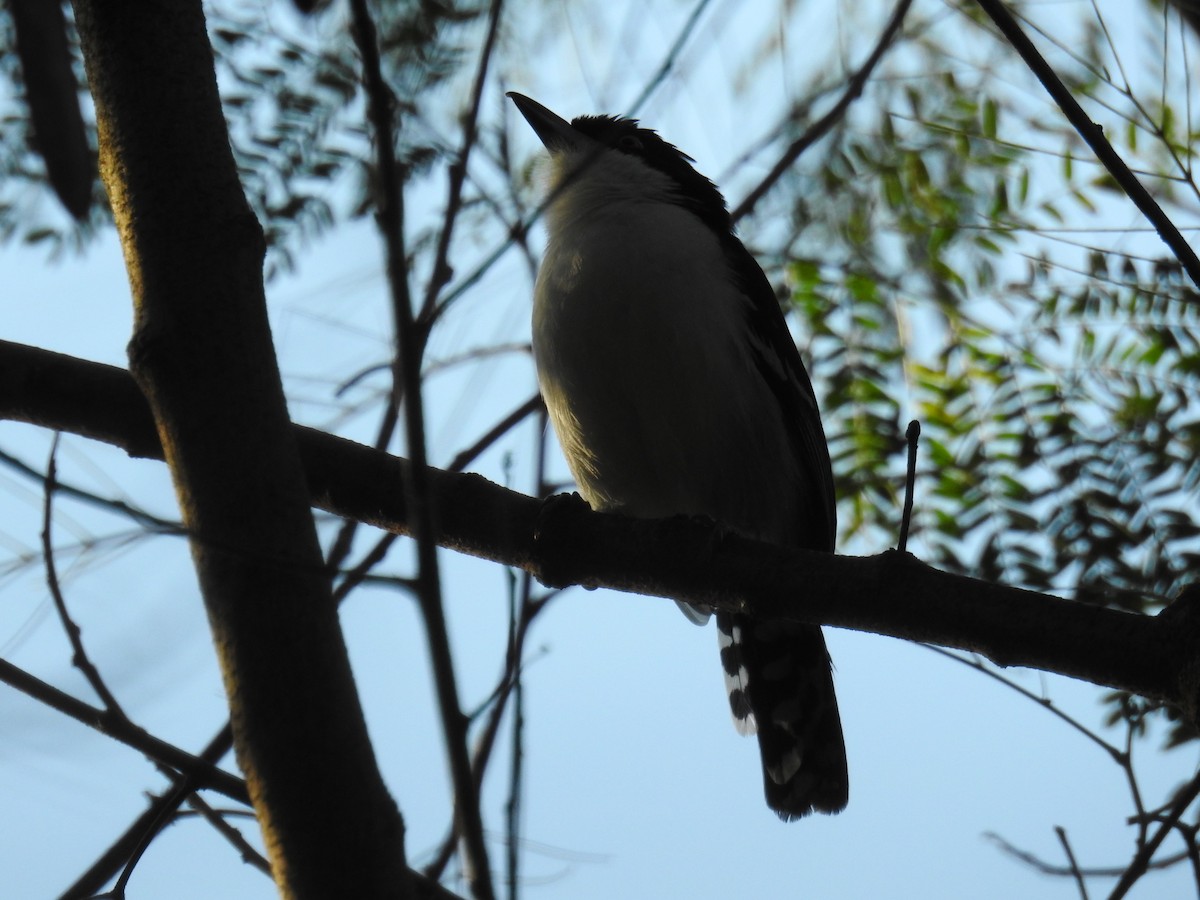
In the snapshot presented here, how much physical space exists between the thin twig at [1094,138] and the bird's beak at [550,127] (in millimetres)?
3462

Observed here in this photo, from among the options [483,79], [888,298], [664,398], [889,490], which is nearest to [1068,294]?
[888,298]

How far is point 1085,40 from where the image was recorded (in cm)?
467

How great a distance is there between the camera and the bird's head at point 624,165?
16.9ft

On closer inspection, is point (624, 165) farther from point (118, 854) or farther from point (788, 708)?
point (118, 854)

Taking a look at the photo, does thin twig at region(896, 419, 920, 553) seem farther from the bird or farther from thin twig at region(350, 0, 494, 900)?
the bird

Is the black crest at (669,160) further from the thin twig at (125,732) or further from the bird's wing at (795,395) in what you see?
the thin twig at (125,732)

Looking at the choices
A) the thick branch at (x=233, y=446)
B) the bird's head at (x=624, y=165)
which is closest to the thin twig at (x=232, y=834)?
the thick branch at (x=233, y=446)

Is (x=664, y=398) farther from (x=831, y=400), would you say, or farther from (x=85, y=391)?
(x=85, y=391)

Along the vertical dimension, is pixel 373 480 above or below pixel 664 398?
below

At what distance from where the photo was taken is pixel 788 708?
15.5 feet

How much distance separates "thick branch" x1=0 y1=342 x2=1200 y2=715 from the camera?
261 centimetres

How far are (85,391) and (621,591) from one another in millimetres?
1491

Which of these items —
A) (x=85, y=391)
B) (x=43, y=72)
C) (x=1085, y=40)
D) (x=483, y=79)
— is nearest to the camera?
(x=483, y=79)

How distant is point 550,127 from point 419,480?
171 inches
